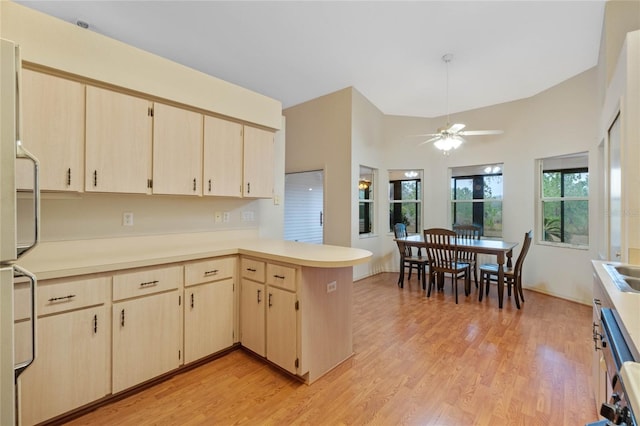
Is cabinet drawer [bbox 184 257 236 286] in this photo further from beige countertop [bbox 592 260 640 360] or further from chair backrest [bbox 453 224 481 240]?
chair backrest [bbox 453 224 481 240]

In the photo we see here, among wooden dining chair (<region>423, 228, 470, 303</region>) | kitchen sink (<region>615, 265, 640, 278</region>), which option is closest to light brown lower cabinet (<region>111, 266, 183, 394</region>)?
kitchen sink (<region>615, 265, 640, 278</region>)

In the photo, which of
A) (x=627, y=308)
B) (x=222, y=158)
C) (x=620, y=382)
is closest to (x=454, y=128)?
(x=222, y=158)

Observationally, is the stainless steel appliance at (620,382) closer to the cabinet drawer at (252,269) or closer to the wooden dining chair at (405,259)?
the cabinet drawer at (252,269)

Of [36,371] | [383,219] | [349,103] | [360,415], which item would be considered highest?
[349,103]

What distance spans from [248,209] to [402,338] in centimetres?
216

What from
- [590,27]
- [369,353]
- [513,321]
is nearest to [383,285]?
[513,321]

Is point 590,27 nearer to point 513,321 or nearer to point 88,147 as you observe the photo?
point 513,321

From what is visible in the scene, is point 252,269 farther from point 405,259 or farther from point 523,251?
point 523,251

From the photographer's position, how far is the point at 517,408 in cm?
177

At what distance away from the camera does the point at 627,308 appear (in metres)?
1.00

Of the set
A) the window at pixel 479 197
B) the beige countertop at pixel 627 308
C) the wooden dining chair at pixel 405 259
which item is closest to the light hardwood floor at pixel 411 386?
the beige countertop at pixel 627 308

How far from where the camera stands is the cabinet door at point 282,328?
6.54ft

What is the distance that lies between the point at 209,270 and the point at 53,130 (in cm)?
139

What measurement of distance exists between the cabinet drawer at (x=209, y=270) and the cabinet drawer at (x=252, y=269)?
9cm
